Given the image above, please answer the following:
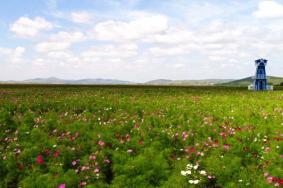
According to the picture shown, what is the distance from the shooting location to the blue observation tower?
65.3 m

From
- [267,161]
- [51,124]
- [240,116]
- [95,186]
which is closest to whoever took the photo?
[95,186]

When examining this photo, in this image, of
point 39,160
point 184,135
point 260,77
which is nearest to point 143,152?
point 184,135

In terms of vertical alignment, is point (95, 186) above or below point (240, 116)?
below

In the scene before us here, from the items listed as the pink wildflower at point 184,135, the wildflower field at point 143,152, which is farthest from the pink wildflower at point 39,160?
the pink wildflower at point 184,135

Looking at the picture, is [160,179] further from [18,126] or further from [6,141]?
[18,126]

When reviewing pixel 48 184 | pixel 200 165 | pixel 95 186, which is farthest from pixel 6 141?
pixel 200 165

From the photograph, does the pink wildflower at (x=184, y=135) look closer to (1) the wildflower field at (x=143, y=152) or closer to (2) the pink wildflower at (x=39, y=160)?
(1) the wildflower field at (x=143, y=152)

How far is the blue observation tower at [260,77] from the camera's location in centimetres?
6535

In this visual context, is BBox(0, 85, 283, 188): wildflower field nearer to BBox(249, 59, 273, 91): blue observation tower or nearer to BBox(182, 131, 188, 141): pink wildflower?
BBox(182, 131, 188, 141): pink wildflower

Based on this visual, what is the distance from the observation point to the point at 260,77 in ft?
215

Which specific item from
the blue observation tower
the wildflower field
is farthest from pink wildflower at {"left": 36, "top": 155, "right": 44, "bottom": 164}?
the blue observation tower

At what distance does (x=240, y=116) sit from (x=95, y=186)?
1052 cm

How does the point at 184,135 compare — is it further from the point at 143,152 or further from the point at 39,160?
the point at 39,160

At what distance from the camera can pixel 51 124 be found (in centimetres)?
1560
